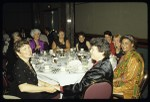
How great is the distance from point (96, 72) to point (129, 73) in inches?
37.6

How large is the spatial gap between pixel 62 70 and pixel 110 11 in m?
4.23

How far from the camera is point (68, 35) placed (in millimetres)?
9461

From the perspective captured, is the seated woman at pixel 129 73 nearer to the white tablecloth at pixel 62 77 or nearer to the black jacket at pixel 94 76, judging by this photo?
the white tablecloth at pixel 62 77

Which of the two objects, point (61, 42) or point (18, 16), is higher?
point (18, 16)

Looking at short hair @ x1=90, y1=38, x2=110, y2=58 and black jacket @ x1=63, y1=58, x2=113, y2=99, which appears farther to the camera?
short hair @ x1=90, y1=38, x2=110, y2=58

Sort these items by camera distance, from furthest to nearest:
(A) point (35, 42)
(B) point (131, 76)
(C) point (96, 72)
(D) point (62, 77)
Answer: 1. (A) point (35, 42)
2. (D) point (62, 77)
3. (B) point (131, 76)
4. (C) point (96, 72)

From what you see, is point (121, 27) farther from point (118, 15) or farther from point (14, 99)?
point (14, 99)

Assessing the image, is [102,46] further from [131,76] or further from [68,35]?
[68,35]

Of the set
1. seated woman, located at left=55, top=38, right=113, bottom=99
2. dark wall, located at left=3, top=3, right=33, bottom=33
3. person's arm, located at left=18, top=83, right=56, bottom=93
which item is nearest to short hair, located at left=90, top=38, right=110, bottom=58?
seated woman, located at left=55, top=38, right=113, bottom=99

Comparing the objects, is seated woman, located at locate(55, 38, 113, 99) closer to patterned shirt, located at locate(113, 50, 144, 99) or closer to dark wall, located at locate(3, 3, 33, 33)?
patterned shirt, located at locate(113, 50, 144, 99)

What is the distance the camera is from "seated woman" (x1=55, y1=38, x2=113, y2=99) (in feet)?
8.46

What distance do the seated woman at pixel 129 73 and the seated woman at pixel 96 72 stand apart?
742mm

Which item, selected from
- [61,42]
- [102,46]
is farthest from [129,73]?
[61,42]

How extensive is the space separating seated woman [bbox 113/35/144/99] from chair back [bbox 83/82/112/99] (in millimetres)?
959
